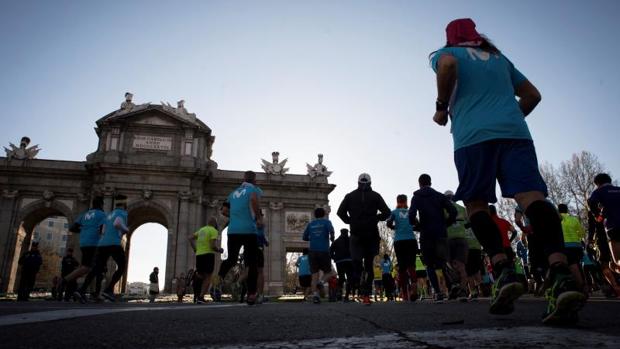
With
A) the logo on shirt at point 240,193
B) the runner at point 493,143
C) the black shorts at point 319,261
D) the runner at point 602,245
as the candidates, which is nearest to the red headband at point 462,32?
the runner at point 493,143

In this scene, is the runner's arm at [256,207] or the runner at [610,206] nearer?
the runner at [610,206]

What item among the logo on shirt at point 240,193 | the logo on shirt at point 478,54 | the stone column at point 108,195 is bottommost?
the logo on shirt at point 240,193

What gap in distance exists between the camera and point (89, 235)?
9.05 m

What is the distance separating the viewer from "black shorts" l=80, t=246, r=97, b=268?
8.95 m

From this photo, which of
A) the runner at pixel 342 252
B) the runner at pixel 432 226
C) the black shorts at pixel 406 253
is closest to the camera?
the runner at pixel 432 226

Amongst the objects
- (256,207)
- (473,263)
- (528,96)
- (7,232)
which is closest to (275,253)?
(7,232)

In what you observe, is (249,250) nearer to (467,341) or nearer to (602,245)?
(467,341)

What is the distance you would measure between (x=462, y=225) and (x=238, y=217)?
445 centimetres

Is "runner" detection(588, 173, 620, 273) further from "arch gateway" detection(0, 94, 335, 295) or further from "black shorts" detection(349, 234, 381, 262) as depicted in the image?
"arch gateway" detection(0, 94, 335, 295)

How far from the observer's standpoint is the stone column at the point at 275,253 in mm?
29844

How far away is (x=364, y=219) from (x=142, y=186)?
993 inches

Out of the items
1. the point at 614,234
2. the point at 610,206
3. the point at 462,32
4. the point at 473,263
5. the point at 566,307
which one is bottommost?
the point at 566,307

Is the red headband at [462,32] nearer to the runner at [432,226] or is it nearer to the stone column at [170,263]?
the runner at [432,226]

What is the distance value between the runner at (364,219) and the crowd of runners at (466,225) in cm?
2
